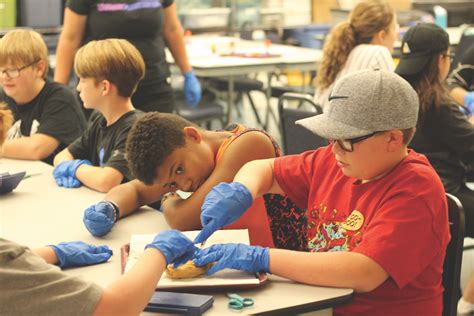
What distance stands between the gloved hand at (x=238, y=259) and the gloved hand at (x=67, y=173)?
38.8 inches

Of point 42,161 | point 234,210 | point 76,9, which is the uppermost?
point 76,9

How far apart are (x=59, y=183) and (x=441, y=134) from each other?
142cm

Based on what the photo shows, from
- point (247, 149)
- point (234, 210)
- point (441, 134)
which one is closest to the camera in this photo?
point (234, 210)

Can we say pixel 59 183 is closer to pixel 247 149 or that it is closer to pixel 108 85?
pixel 108 85

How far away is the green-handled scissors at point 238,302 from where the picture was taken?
59.3 inches

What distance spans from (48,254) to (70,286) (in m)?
0.45

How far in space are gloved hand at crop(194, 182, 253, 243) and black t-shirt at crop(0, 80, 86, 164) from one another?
1.31 meters

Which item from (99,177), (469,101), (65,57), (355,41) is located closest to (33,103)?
(65,57)

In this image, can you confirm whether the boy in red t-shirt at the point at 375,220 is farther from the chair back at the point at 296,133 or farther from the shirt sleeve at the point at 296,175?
the chair back at the point at 296,133

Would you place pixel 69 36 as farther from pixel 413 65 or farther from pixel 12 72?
pixel 413 65

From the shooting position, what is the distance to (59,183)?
2.53m

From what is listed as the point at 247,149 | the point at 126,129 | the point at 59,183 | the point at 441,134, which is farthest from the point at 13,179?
the point at 441,134

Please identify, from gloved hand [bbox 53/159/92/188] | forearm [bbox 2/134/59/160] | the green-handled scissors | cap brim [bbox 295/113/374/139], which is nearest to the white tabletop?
forearm [bbox 2/134/59/160]

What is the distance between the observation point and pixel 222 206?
182cm
